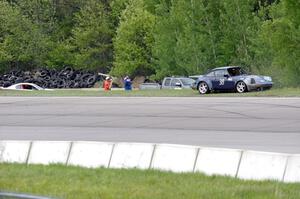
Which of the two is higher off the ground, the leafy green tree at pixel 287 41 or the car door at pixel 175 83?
the leafy green tree at pixel 287 41

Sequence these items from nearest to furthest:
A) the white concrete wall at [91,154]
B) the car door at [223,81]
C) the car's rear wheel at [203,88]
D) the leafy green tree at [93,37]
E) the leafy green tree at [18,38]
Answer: the white concrete wall at [91,154] < the car door at [223,81] < the car's rear wheel at [203,88] < the leafy green tree at [93,37] < the leafy green tree at [18,38]

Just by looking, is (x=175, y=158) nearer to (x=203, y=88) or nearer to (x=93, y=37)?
(x=203, y=88)

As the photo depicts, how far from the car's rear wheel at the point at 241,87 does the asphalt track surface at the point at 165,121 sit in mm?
5065

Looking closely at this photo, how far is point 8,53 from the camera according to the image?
68250mm

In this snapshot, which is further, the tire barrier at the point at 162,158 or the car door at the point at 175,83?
the car door at the point at 175,83

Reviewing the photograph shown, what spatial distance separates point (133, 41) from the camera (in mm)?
60438

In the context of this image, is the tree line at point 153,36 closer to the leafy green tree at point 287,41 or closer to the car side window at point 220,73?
the leafy green tree at point 287,41

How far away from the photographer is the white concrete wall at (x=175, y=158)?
33.0 ft

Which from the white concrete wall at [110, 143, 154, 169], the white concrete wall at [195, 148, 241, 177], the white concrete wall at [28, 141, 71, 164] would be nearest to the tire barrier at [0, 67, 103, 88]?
the white concrete wall at [28, 141, 71, 164]

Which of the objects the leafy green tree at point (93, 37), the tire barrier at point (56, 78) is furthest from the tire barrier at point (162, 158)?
the leafy green tree at point (93, 37)

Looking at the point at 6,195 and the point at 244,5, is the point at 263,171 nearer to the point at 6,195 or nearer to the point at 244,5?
the point at 6,195

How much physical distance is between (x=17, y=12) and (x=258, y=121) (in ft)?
171

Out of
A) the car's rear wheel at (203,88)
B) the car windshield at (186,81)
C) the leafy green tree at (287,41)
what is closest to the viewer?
the car's rear wheel at (203,88)

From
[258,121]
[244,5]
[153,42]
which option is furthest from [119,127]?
[153,42]
